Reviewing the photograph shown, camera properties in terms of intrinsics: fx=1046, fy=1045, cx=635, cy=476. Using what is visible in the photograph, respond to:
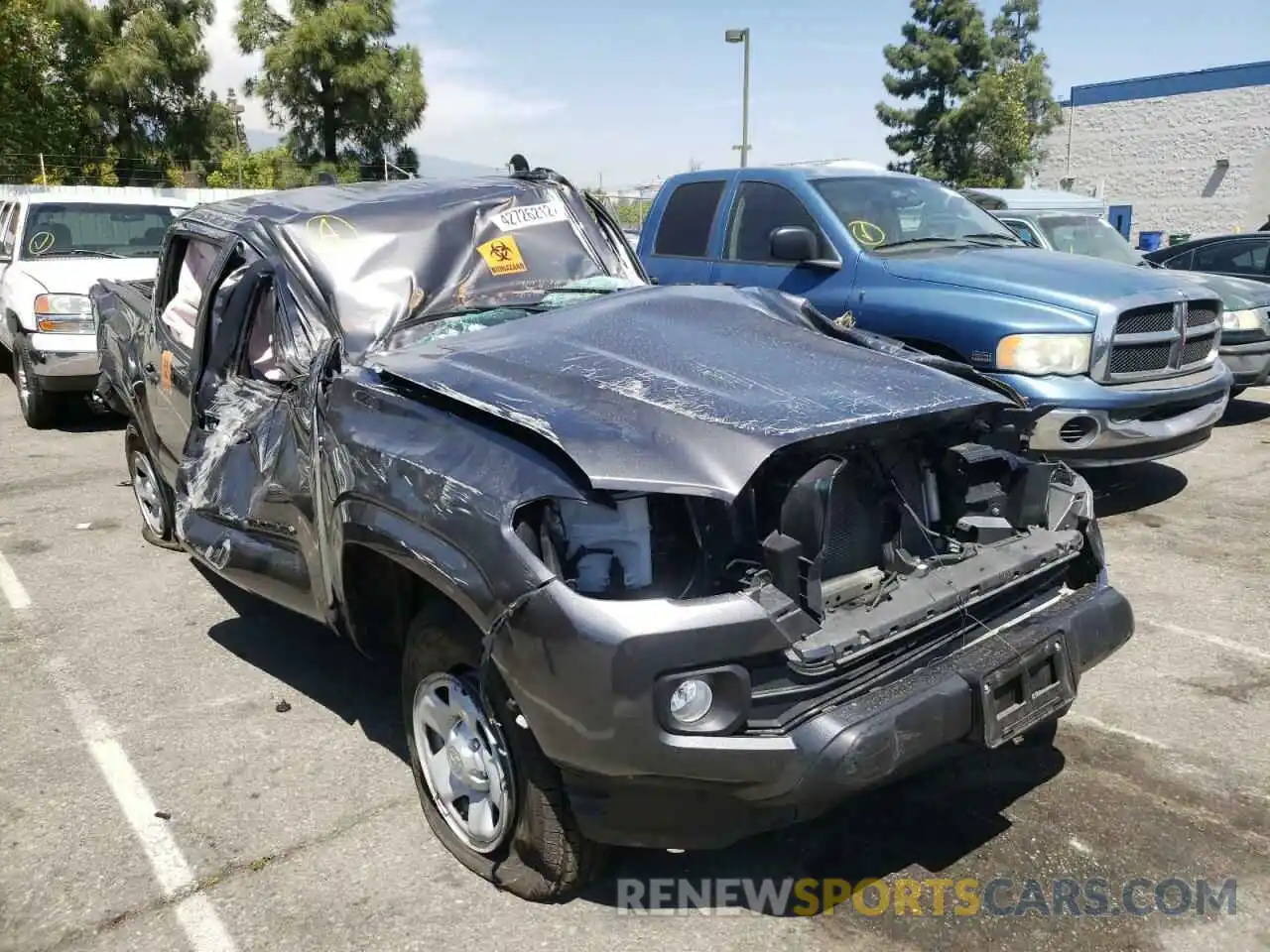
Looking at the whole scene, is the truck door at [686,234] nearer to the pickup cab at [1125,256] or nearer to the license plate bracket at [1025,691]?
the pickup cab at [1125,256]

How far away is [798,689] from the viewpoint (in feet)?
8.07

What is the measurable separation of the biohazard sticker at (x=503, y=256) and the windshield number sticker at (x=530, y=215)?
0.25 feet

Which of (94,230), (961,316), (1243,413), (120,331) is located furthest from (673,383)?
(94,230)

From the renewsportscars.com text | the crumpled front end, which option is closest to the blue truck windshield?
the crumpled front end

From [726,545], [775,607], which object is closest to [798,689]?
[775,607]

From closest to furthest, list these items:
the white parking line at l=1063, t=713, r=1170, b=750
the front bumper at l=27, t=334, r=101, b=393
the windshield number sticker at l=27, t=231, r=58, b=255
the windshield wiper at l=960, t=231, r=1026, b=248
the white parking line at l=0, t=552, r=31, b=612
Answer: the white parking line at l=1063, t=713, r=1170, b=750, the white parking line at l=0, t=552, r=31, b=612, the windshield wiper at l=960, t=231, r=1026, b=248, the front bumper at l=27, t=334, r=101, b=393, the windshield number sticker at l=27, t=231, r=58, b=255

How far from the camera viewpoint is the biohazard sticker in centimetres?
425

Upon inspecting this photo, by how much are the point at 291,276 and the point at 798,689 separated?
2505 mm

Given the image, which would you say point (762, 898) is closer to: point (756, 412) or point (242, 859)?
point (756, 412)

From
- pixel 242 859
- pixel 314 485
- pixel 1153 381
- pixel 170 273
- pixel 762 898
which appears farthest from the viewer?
pixel 1153 381

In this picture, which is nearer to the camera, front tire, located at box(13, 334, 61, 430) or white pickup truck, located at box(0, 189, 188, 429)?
white pickup truck, located at box(0, 189, 188, 429)

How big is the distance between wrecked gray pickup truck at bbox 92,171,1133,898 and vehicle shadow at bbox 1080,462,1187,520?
10.6 feet

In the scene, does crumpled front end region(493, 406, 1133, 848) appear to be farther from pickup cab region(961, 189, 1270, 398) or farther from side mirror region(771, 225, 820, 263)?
pickup cab region(961, 189, 1270, 398)

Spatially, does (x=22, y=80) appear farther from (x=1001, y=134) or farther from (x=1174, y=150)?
(x=1174, y=150)
